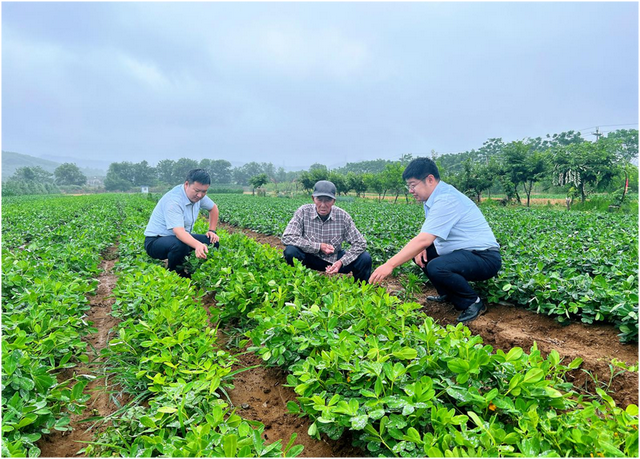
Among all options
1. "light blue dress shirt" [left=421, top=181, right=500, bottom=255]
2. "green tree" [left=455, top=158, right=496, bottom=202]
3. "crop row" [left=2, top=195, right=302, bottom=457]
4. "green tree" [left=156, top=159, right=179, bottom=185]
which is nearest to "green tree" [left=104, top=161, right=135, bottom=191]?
"green tree" [left=156, top=159, right=179, bottom=185]

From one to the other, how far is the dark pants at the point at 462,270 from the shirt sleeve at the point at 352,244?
0.86 meters

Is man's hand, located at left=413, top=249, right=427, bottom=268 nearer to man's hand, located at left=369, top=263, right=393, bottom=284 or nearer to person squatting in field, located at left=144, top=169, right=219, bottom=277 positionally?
man's hand, located at left=369, top=263, right=393, bottom=284

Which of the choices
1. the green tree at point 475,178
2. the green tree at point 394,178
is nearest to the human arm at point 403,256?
the green tree at point 475,178

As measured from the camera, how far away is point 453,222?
3.26 m

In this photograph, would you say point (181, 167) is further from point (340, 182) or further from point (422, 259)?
point (422, 259)

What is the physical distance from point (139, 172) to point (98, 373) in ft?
379

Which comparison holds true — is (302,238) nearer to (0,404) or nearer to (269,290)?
(269,290)

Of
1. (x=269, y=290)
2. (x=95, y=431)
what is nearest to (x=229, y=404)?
(x=95, y=431)

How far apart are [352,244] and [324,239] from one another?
389mm

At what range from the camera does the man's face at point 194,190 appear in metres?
4.51

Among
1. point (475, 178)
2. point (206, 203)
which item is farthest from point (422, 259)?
point (475, 178)

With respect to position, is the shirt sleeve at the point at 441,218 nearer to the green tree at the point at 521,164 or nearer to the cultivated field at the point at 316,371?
the cultivated field at the point at 316,371

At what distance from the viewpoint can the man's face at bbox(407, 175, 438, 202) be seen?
11.0ft

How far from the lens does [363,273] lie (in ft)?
14.1
